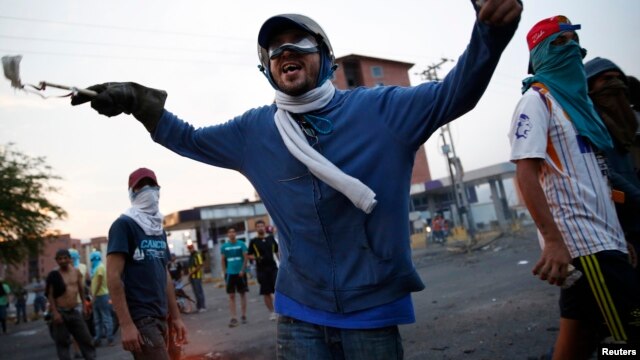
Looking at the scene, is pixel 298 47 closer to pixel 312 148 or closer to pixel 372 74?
pixel 312 148

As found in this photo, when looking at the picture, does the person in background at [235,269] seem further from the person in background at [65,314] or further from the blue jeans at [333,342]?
the blue jeans at [333,342]

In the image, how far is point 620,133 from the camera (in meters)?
2.60

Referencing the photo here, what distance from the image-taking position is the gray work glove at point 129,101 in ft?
6.18

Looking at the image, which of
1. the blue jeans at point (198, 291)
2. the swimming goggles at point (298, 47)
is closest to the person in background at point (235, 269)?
the blue jeans at point (198, 291)

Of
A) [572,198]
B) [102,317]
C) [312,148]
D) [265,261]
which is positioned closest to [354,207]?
[312,148]

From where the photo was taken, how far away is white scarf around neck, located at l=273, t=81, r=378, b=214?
1648 millimetres

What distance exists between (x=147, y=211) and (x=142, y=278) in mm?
641

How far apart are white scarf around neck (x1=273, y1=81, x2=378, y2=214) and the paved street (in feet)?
10.8

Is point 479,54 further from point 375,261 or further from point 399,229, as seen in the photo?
point 375,261

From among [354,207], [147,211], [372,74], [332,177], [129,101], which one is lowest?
[354,207]

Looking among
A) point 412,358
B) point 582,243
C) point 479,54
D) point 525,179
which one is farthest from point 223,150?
point 412,358

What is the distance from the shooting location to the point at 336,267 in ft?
5.82

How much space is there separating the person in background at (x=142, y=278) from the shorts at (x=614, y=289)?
9.76ft

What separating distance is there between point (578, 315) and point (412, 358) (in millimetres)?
2510
